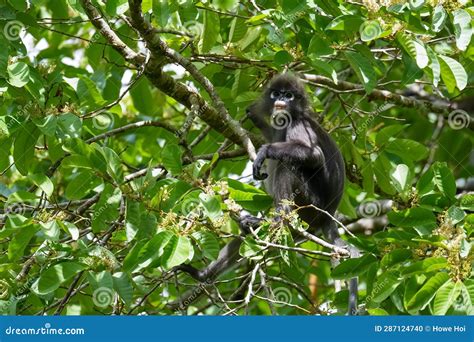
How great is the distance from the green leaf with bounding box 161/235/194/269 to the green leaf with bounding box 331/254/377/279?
847 millimetres

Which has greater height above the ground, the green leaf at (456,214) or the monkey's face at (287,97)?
the green leaf at (456,214)

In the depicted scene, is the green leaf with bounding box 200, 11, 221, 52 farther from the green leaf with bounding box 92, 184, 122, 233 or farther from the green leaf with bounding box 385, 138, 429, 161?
the green leaf with bounding box 385, 138, 429, 161

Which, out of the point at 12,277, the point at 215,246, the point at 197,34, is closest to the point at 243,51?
the point at 197,34

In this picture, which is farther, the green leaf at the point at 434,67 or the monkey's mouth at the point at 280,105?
the monkey's mouth at the point at 280,105

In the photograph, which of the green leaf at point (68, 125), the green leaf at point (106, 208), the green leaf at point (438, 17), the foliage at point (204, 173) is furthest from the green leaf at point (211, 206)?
the green leaf at point (438, 17)

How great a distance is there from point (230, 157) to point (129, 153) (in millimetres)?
1519

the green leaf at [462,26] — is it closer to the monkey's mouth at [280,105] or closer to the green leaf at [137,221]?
A: the green leaf at [137,221]

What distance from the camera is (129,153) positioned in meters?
7.09

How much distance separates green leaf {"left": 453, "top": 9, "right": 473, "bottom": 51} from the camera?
14.4 ft

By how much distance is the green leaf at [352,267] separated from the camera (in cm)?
427

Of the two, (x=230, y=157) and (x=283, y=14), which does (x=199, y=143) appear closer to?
(x=230, y=157)

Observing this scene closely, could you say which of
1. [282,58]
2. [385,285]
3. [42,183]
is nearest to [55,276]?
[42,183]

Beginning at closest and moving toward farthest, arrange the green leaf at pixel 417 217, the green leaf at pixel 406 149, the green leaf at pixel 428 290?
the green leaf at pixel 428 290 → the green leaf at pixel 417 217 → the green leaf at pixel 406 149

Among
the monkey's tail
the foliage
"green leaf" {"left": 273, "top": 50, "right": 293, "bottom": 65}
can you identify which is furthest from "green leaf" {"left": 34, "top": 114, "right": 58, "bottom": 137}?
the monkey's tail
